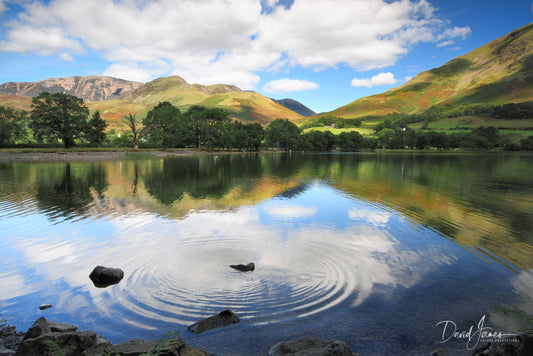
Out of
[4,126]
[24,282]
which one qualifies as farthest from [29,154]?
[24,282]

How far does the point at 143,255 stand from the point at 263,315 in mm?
6578

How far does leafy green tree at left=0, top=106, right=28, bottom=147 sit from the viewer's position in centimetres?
8238

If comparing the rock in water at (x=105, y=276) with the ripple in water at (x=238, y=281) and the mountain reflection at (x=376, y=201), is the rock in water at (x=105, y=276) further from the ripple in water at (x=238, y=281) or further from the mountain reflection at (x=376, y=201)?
the mountain reflection at (x=376, y=201)

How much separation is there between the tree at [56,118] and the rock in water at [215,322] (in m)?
100

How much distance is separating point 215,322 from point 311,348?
260cm

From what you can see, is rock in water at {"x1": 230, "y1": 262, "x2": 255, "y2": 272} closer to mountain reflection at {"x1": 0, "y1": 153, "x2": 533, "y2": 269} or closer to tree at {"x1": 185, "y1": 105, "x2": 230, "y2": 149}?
mountain reflection at {"x1": 0, "y1": 153, "x2": 533, "y2": 269}

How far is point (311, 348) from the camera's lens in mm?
5629

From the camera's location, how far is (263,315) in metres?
7.47

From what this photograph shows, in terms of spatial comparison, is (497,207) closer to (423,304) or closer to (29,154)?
(423,304)

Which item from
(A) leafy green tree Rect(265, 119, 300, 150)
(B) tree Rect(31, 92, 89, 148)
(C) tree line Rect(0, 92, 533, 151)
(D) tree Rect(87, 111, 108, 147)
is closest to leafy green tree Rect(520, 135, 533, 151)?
(C) tree line Rect(0, 92, 533, 151)

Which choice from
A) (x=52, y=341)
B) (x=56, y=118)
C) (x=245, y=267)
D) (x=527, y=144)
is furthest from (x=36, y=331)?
(x=527, y=144)

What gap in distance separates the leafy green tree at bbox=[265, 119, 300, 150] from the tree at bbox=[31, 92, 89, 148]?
99.7 metres

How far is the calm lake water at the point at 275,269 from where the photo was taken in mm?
7082

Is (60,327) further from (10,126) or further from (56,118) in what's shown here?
(10,126)
